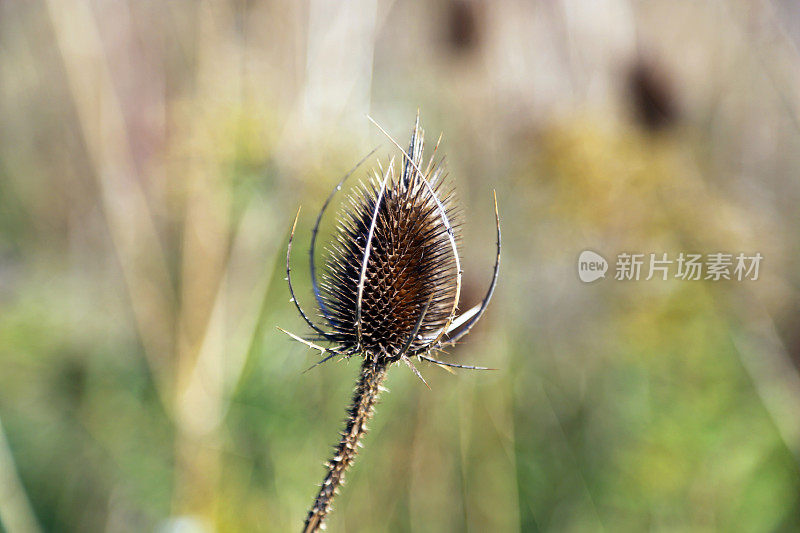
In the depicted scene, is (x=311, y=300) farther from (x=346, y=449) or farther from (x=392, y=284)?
(x=346, y=449)

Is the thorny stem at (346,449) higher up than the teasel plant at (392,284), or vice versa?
the teasel plant at (392,284)

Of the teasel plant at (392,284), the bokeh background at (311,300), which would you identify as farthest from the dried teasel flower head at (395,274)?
the bokeh background at (311,300)

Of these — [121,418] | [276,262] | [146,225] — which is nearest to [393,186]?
[276,262]

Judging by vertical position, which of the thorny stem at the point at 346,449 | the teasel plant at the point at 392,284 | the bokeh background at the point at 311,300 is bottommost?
the thorny stem at the point at 346,449

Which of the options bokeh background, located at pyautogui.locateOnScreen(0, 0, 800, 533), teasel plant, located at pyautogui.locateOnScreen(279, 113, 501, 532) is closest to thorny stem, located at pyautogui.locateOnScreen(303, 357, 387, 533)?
teasel plant, located at pyautogui.locateOnScreen(279, 113, 501, 532)

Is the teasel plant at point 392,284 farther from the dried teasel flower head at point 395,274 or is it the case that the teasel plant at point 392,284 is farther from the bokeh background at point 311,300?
the bokeh background at point 311,300

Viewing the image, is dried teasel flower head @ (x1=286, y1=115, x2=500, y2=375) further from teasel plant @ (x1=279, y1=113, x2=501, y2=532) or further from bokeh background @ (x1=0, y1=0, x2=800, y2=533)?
bokeh background @ (x1=0, y1=0, x2=800, y2=533)
